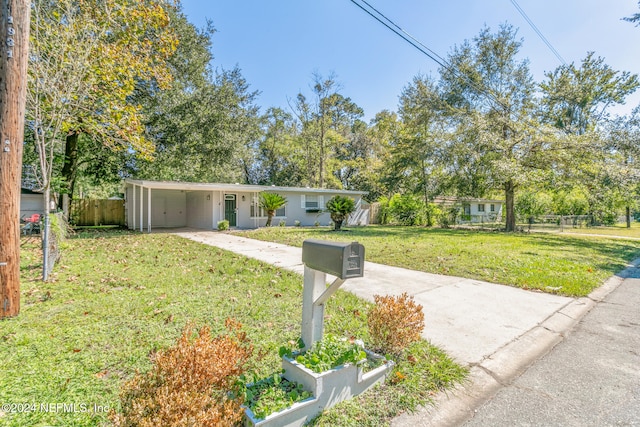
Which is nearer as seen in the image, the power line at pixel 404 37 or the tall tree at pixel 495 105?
the power line at pixel 404 37

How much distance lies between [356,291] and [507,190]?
16378mm

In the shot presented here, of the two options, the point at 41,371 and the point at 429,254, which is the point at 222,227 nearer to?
the point at 429,254

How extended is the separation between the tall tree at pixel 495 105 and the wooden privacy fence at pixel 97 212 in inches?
780

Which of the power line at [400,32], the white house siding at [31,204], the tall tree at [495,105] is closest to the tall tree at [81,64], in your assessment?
the power line at [400,32]

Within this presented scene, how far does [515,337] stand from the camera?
339 cm

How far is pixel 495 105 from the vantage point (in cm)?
1733

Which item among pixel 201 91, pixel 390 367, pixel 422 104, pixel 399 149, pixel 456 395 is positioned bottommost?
pixel 456 395

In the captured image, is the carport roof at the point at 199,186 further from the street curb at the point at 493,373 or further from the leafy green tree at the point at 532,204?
the leafy green tree at the point at 532,204

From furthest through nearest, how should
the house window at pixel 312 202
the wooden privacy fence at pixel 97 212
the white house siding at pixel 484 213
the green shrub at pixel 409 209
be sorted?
1. the white house siding at pixel 484 213
2. the green shrub at pixel 409 209
3. the house window at pixel 312 202
4. the wooden privacy fence at pixel 97 212

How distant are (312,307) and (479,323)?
2625mm

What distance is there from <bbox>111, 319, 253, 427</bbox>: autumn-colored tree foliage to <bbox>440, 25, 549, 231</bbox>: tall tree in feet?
52.4

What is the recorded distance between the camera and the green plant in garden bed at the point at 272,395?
1.79m

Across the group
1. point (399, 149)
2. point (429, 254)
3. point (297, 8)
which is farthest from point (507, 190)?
point (297, 8)

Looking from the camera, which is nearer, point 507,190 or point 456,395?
point 456,395
